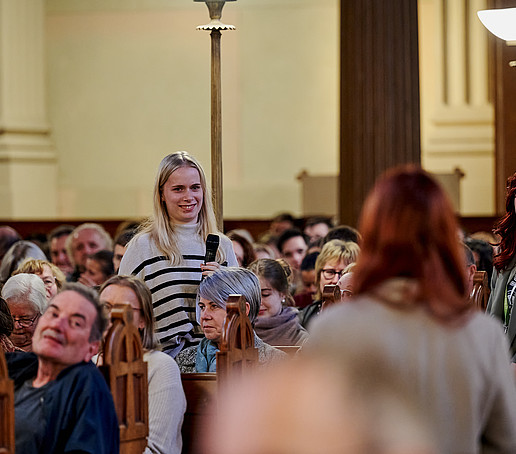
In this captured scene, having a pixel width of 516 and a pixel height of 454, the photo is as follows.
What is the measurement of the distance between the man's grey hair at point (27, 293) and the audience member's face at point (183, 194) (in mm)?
777

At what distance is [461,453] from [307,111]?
15.1 m

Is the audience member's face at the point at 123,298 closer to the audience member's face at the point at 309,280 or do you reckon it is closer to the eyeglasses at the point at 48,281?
the eyeglasses at the point at 48,281

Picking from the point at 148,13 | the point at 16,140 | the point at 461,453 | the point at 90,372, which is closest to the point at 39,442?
the point at 90,372

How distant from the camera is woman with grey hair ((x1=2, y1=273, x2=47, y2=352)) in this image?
213 inches

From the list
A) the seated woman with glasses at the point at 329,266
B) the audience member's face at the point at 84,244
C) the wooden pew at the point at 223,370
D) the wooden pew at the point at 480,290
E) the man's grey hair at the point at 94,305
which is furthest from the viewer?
the audience member's face at the point at 84,244

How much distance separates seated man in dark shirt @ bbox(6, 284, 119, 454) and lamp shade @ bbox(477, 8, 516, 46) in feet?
9.69

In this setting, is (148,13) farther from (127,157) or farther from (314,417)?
(314,417)

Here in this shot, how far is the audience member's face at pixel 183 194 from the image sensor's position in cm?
526

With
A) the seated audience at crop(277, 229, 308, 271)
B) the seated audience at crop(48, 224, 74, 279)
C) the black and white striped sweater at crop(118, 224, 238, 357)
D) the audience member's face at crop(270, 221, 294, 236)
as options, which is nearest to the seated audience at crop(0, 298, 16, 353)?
the black and white striped sweater at crop(118, 224, 238, 357)

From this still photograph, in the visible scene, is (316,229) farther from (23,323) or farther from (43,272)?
(23,323)

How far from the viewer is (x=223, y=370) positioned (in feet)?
13.3

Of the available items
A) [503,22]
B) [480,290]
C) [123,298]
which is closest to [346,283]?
[480,290]

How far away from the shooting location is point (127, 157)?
1762 cm

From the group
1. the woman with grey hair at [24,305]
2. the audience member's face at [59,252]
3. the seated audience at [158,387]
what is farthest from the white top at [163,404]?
the audience member's face at [59,252]
